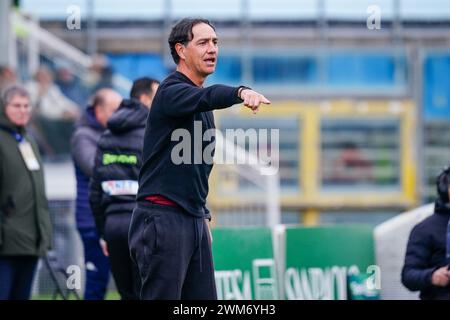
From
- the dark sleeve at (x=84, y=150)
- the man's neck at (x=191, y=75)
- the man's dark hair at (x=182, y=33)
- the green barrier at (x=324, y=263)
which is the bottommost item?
the green barrier at (x=324, y=263)

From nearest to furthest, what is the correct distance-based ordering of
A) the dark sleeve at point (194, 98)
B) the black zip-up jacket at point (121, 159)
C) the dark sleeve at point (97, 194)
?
the dark sleeve at point (194, 98)
the black zip-up jacket at point (121, 159)
the dark sleeve at point (97, 194)

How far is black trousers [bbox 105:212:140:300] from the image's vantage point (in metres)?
8.80

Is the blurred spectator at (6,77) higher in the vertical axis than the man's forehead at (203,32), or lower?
lower

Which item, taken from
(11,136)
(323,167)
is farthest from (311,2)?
(11,136)

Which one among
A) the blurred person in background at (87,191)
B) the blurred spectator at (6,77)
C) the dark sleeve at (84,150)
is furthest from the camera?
the blurred spectator at (6,77)

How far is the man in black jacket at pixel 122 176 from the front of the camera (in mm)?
8844

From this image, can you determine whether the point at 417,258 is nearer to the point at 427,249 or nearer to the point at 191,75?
the point at 427,249

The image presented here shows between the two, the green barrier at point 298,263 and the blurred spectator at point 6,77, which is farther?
the blurred spectator at point 6,77

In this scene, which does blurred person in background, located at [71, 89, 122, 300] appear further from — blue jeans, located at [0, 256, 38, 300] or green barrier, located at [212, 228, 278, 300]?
green barrier, located at [212, 228, 278, 300]

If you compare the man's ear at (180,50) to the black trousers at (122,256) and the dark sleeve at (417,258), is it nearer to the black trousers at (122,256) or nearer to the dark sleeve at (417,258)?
the black trousers at (122,256)

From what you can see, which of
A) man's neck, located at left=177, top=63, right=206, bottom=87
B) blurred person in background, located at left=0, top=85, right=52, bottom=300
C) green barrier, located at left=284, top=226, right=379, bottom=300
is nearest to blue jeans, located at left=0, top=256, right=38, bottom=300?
blurred person in background, located at left=0, top=85, right=52, bottom=300

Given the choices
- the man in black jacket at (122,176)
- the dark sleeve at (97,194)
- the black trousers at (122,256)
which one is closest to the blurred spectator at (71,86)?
the dark sleeve at (97,194)

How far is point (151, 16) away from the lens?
19.3 meters

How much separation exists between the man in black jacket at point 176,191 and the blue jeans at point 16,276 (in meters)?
2.80
